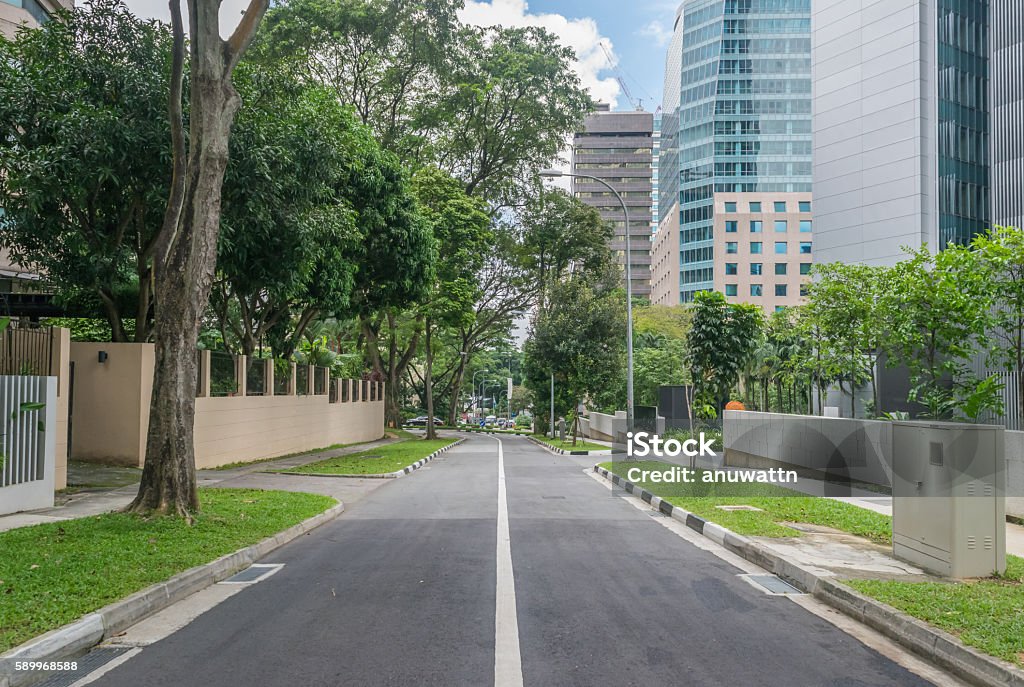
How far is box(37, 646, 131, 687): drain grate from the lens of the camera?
5012 mm

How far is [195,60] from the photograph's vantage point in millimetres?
11008

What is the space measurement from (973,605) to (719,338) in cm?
1729

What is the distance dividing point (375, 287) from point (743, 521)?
1974 cm

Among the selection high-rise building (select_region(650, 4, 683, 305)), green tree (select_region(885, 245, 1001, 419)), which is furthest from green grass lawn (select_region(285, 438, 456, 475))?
high-rise building (select_region(650, 4, 683, 305))

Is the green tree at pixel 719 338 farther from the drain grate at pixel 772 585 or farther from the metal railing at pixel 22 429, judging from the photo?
the metal railing at pixel 22 429

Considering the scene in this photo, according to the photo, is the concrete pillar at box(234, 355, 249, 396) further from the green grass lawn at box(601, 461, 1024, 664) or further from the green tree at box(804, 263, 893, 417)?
the green tree at box(804, 263, 893, 417)

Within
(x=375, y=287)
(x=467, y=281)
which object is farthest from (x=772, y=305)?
(x=375, y=287)

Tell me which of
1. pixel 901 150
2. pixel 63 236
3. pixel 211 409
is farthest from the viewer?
pixel 901 150

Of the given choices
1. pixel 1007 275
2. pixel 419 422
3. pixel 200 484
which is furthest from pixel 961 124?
pixel 419 422

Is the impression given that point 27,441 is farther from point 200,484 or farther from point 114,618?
point 114,618

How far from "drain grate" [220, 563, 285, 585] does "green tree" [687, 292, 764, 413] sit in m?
16.6

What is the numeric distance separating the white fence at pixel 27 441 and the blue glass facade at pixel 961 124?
45.5 m

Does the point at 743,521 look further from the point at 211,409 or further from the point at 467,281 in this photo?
the point at 467,281

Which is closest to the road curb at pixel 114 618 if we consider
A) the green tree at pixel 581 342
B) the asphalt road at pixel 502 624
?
the asphalt road at pixel 502 624
